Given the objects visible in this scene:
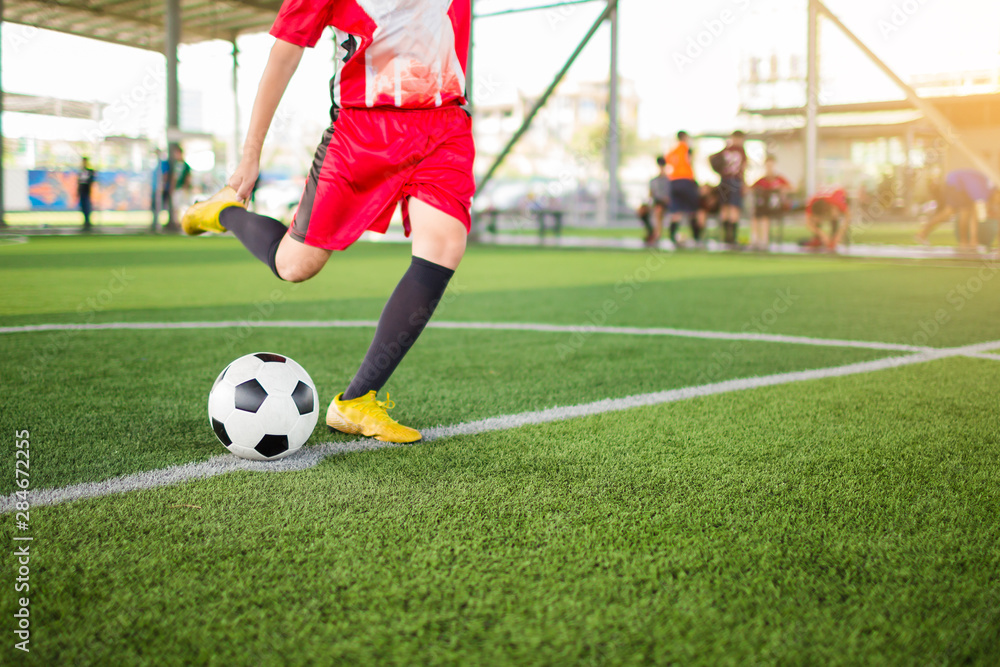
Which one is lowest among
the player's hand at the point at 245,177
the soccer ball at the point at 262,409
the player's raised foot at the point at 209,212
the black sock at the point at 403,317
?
the soccer ball at the point at 262,409

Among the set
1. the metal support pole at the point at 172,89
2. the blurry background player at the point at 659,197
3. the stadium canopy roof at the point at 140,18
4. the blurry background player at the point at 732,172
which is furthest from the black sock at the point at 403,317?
the stadium canopy roof at the point at 140,18

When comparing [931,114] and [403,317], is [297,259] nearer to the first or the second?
[403,317]

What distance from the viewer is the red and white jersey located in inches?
94.4

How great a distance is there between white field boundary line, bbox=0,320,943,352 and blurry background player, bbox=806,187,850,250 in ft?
29.4

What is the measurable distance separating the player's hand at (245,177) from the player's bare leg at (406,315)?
0.54m

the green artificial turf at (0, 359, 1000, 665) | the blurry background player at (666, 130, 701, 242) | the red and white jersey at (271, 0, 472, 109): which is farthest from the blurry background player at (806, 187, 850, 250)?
the red and white jersey at (271, 0, 472, 109)

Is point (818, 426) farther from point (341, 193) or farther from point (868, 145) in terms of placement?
point (868, 145)

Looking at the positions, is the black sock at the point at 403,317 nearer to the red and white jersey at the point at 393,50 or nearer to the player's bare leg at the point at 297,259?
the player's bare leg at the point at 297,259

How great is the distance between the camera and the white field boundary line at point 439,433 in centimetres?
191

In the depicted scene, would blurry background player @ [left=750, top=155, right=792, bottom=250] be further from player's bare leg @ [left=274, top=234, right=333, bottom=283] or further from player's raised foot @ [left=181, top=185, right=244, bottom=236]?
player's bare leg @ [left=274, top=234, right=333, bottom=283]

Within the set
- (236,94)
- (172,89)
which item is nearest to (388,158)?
(172,89)

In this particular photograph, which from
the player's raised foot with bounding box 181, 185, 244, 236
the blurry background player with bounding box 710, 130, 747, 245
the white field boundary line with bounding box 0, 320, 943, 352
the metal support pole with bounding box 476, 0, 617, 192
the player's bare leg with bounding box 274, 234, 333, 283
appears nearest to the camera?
the player's bare leg with bounding box 274, 234, 333, 283

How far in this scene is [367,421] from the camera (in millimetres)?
2408

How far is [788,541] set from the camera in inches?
65.2
